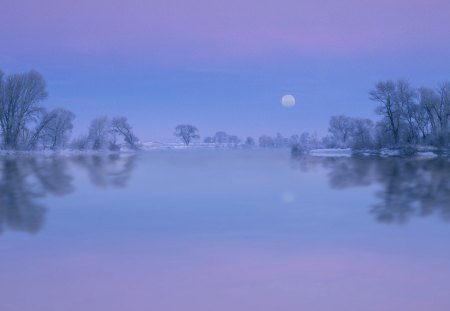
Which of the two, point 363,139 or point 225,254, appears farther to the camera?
point 363,139

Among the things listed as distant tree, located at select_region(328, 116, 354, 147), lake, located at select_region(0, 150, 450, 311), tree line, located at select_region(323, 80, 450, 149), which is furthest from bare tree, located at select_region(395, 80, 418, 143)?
lake, located at select_region(0, 150, 450, 311)

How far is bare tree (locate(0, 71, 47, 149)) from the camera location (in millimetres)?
46406

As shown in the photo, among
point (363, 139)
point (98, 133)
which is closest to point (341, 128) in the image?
point (363, 139)

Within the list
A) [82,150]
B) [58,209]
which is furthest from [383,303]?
[82,150]

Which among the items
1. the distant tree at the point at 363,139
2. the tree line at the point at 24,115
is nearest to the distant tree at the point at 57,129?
the tree line at the point at 24,115

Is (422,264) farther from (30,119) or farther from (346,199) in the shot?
(30,119)

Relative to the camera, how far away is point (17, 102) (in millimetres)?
47062

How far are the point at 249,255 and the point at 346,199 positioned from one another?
6.81 meters

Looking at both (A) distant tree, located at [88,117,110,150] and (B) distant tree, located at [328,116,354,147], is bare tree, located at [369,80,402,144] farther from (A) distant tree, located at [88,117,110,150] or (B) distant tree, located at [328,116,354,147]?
(A) distant tree, located at [88,117,110,150]

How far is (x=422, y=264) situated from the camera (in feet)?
17.4

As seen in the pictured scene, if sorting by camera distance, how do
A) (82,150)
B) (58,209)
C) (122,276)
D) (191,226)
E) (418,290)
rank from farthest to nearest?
(82,150)
(58,209)
(191,226)
(122,276)
(418,290)

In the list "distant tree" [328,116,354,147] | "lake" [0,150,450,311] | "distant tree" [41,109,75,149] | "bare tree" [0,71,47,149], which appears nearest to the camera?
"lake" [0,150,450,311]

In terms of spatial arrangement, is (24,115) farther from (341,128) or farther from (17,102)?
(341,128)

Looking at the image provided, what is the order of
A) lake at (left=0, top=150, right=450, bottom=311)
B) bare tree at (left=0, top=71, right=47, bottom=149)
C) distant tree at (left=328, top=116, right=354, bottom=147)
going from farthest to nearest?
distant tree at (left=328, top=116, right=354, bottom=147) < bare tree at (left=0, top=71, right=47, bottom=149) < lake at (left=0, top=150, right=450, bottom=311)
